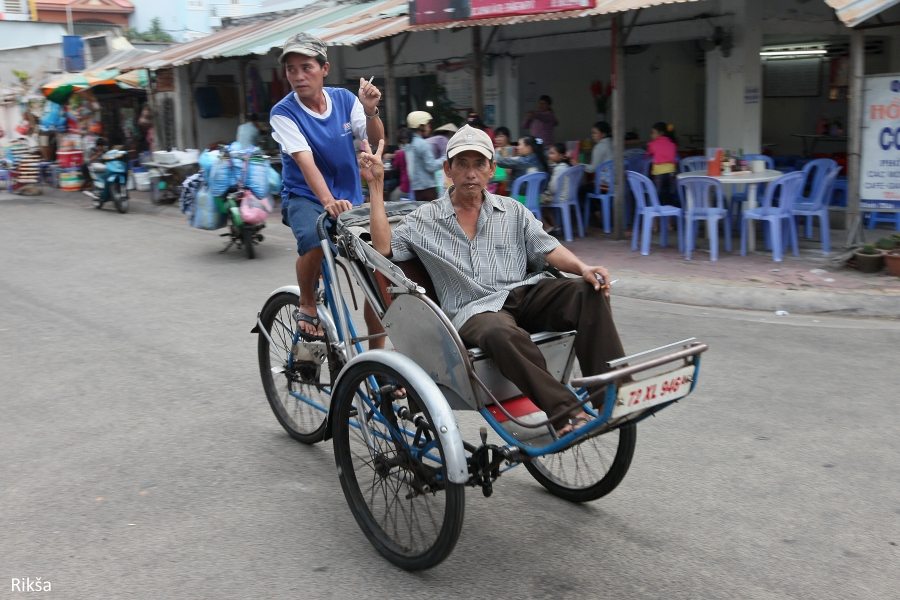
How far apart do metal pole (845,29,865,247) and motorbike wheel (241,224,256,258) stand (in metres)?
6.71

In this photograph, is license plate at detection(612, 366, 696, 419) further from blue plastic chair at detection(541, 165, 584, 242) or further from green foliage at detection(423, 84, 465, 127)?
green foliage at detection(423, 84, 465, 127)

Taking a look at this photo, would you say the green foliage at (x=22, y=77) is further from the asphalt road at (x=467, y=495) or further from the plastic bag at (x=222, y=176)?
the asphalt road at (x=467, y=495)

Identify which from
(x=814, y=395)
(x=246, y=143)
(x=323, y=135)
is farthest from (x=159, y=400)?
(x=246, y=143)

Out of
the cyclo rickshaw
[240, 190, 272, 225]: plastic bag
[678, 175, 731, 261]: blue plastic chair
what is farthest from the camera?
[240, 190, 272, 225]: plastic bag

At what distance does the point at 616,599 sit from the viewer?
3041 millimetres

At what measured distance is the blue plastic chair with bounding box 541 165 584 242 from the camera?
1097 centimetres

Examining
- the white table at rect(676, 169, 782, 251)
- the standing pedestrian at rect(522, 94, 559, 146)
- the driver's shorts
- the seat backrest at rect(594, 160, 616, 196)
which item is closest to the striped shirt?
the driver's shorts

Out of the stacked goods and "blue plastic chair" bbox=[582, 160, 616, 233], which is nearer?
"blue plastic chair" bbox=[582, 160, 616, 233]

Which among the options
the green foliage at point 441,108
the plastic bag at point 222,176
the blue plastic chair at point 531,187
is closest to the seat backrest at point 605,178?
the blue plastic chair at point 531,187

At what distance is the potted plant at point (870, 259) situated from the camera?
830cm

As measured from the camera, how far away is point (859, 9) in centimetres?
786

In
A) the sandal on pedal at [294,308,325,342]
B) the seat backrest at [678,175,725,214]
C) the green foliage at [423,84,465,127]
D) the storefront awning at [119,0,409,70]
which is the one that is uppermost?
the storefront awning at [119,0,409,70]

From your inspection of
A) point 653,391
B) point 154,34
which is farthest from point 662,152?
point 154,34

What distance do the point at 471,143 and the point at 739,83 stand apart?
9241mm
